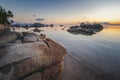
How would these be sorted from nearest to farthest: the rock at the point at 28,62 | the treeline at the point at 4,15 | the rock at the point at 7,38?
the rock at the point at 28,62 → the rock at the point at 7,38 → the treeline at the point at 4,15

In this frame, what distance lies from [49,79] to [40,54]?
165 cm

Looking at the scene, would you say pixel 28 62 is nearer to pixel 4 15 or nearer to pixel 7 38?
pixel 7 38

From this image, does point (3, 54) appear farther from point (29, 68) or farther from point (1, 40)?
point (1, 40)

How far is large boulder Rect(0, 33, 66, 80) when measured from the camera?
4379mm

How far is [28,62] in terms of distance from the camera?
4.74 meters

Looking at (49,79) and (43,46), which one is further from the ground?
(43,46)

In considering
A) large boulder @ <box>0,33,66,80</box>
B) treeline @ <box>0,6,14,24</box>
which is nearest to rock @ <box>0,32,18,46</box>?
large boulder @ <box>0,33,66,80</box>

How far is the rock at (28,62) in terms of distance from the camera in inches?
172

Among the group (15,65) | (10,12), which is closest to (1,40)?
(15,65)

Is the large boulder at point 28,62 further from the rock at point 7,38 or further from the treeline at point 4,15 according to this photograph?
the treeline at point 4,15

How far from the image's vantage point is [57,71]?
20.5 feet

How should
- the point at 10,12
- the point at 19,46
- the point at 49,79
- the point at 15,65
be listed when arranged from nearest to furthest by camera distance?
the point at 15,65
the point at 19,46
the point at 49,79
the point at 10,12

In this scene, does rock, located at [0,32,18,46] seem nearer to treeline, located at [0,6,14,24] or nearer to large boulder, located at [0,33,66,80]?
large boulder, located at [0,33,66,80]

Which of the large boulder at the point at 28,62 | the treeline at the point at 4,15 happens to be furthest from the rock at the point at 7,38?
the treeline at the point at 4,15
